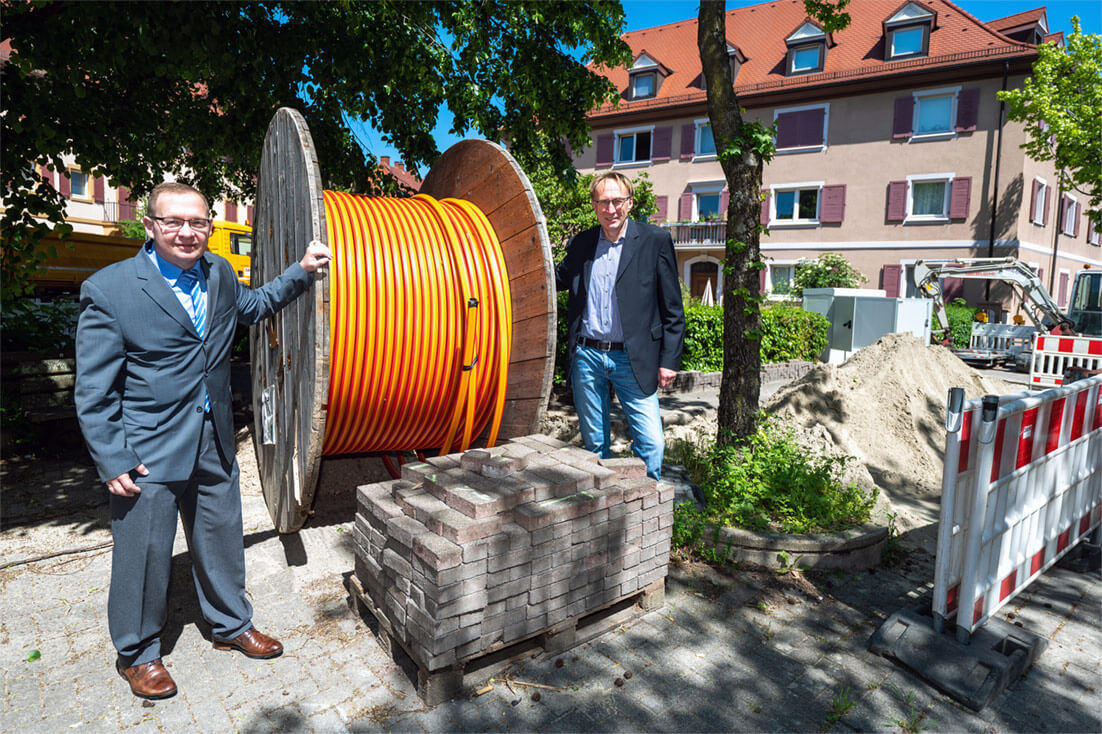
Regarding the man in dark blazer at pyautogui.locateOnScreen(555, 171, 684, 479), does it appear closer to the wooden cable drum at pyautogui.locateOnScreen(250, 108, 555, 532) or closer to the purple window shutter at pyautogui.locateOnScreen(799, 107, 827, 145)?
the wooden cable drum at pyautogui.locateOnScreen(250, 108, 555, 532)

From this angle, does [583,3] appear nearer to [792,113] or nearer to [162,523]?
[162,523]

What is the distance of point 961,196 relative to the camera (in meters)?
21.7

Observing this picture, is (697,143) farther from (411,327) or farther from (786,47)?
(411,327)

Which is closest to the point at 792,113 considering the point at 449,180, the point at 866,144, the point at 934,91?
the point at 866,144

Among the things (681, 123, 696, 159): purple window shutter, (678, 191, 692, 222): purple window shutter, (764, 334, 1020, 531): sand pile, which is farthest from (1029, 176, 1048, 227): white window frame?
(764, 334, 1020, 531): sand pile

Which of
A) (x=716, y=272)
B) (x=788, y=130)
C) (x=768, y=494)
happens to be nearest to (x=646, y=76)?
(x=788, y=130)

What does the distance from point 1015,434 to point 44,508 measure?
6.19 m

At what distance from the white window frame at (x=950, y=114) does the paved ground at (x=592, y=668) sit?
72.4 ft

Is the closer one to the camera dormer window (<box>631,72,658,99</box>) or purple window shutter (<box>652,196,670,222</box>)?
purple window shutter (<box>652,196,670,222</box>)

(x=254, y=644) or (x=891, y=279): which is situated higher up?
(x=891, y=279)

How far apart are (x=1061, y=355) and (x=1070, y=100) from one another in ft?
46.0

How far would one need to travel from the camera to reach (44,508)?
5000 millimetres

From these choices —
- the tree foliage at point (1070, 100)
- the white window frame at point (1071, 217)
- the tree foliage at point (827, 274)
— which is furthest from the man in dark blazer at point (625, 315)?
the white window frame at point (1071, 217)

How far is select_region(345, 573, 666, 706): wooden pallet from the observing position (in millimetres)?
2752
